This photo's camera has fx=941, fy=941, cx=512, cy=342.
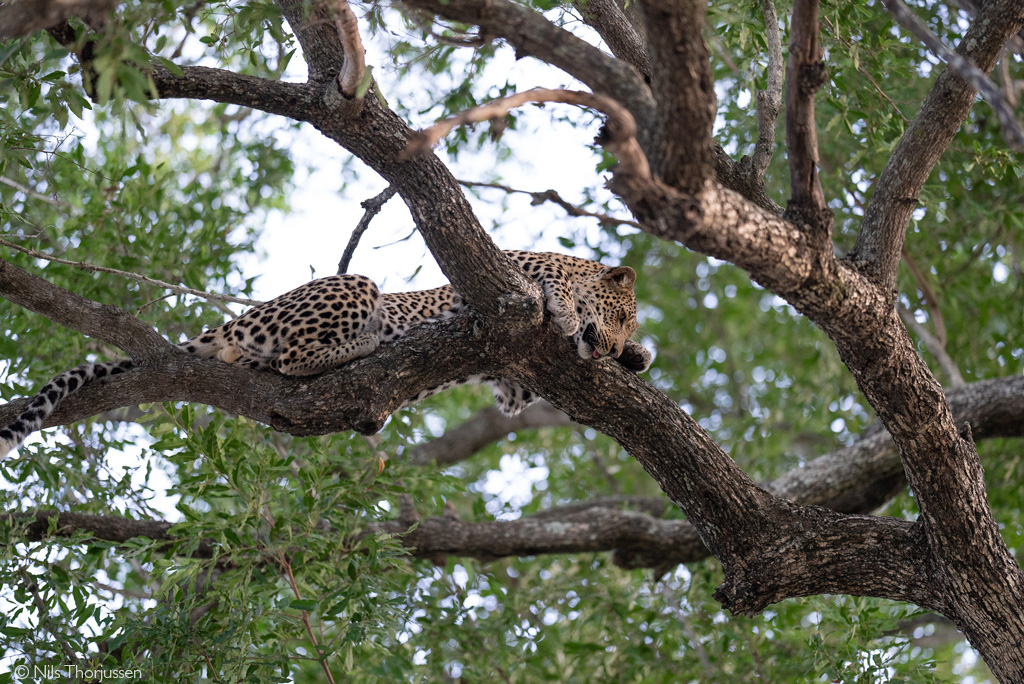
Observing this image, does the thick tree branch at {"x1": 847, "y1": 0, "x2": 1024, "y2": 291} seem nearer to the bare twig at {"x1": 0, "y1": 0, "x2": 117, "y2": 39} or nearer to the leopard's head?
the leopard's head

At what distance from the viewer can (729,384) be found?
11.1 metres

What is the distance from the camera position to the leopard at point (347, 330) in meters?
4.48

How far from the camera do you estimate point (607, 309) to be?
5.86 m

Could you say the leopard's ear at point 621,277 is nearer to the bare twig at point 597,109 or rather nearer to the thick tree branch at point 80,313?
the thick tree branch at point 80,313

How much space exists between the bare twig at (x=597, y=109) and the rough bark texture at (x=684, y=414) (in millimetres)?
540

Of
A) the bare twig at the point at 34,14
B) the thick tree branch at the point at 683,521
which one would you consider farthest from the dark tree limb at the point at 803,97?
the thick tree branch at the point at 683,521

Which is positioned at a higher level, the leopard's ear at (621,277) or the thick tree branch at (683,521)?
the leopard's ear at (621,277)

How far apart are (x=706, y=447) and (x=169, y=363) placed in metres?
2.53

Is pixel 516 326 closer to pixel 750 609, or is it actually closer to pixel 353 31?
pixel 353 31

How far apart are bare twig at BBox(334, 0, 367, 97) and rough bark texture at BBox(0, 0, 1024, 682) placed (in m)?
0.08

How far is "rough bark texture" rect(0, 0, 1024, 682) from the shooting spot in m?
3.85

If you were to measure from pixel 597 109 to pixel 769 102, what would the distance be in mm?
1545

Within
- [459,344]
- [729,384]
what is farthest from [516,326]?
[729,384]

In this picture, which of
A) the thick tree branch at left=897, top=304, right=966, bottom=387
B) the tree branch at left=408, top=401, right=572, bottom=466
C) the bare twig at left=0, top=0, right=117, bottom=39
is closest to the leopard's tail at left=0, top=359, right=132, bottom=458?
the bare twig at left=0, top=0, right=117, bottom=39
